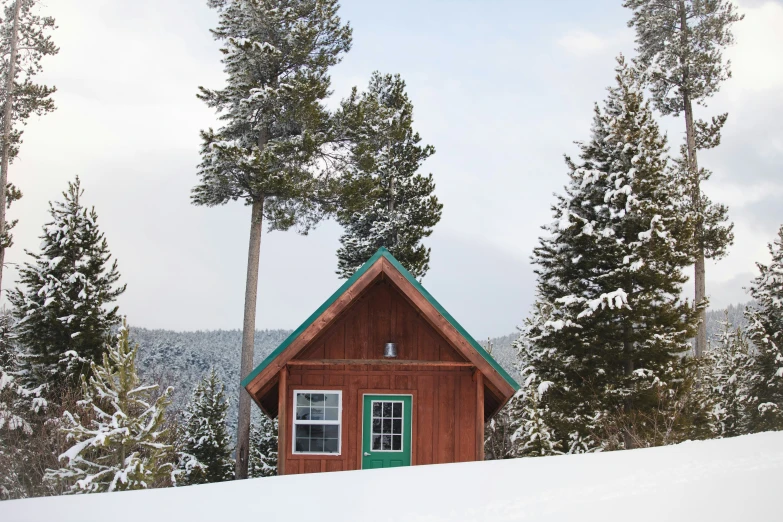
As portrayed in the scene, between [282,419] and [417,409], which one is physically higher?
[417,409]

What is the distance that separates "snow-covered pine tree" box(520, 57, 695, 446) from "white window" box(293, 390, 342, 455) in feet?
23.6

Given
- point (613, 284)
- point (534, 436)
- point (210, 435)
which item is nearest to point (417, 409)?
point (613, 284)

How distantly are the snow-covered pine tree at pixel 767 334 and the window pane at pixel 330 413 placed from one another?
58.2ft

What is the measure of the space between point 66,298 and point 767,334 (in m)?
23.2

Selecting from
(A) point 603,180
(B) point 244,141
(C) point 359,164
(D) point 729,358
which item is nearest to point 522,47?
(A) point 603,180

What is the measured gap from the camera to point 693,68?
2139cm

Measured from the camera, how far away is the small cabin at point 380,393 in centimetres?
988

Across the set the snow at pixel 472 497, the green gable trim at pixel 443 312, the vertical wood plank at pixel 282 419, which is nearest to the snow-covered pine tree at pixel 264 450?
the vertical wood plank at pixel 282 419

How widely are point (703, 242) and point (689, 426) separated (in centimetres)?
750

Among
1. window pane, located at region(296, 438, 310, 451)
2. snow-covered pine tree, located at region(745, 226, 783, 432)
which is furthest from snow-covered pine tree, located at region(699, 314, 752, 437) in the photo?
window pane, located at region(296, 438, 310, 451)

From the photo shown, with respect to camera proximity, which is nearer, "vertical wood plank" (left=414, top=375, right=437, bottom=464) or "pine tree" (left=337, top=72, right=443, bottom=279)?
"vertical wood plank" (left=414, top=375, right=437, bottom=464)

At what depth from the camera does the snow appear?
4.60m

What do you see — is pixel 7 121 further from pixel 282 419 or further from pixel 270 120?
pixel 282 419

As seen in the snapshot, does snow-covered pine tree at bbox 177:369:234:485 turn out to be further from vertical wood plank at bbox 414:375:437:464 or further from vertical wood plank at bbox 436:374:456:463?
vertical wood plank at bbox 436:374:456:463
